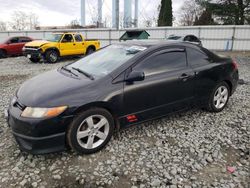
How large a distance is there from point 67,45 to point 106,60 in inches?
358

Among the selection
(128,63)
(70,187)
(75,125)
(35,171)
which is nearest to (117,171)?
(70,187)

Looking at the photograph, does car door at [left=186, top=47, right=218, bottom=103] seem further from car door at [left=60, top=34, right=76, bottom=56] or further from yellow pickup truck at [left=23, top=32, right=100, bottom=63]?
car door at [left=60, top=34, right=76, bottom=56]

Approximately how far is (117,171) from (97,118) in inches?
28.7

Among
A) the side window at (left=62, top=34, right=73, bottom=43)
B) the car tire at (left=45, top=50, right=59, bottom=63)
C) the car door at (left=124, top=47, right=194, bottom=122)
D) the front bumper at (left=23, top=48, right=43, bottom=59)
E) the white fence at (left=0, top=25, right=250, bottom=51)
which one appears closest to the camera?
the car door at (left=124, top=47, right=194, bottom=122)

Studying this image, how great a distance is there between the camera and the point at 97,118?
282 centimetres

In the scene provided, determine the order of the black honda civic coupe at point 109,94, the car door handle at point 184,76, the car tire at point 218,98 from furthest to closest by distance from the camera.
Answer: the car tire at point 218,98, the car door handle at point 184,76, the black honda civic coupe at point 109,94

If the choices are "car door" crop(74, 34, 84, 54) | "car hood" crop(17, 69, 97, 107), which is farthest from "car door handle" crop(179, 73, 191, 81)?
"car door" crop(74, 34, 84, 54)

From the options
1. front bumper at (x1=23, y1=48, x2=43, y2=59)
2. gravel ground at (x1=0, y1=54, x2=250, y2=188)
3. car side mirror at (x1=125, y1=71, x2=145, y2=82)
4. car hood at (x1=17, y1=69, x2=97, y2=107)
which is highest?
car side mirror at (x1=125, y1=71, x2=145, y2=82)

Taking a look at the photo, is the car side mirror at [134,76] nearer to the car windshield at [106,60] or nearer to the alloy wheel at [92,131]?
the car windshield at [106,60]

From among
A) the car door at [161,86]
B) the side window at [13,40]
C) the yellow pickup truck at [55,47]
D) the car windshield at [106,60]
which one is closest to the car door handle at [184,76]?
the car door at [161,86]

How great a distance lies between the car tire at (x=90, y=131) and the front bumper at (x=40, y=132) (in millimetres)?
104

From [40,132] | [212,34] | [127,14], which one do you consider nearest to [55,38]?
[40,132]

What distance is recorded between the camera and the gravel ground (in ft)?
7.82

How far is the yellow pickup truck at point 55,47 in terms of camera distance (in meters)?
10.9
